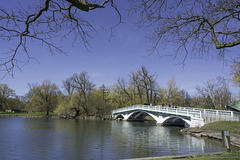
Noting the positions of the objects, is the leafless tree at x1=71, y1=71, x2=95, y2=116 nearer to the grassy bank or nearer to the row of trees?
the row of trees

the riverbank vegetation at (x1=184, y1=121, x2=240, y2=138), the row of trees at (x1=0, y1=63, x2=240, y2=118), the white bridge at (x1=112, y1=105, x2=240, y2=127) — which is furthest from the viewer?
the row of trees at (x1=0, y1=63, x2=240, y2=118)

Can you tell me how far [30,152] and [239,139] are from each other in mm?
12890

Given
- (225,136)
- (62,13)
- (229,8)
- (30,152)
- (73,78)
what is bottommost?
(30,152)

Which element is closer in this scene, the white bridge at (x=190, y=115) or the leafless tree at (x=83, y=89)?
the white bridge at (x=190, y=115)

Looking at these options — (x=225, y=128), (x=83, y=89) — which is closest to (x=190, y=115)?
(x=225, y=128)

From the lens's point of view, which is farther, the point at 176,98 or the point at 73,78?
the point at 73,78

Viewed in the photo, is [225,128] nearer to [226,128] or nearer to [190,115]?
[226,128]

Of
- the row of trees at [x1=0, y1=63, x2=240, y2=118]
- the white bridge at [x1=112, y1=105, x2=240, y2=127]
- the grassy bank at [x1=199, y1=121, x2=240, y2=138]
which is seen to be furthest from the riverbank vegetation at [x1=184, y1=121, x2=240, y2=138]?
the row of trees at [x1=0, y1=63, x2=240, y2=118]

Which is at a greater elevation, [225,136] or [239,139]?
[225,136]

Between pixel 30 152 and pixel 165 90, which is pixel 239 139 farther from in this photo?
pixel 165 90

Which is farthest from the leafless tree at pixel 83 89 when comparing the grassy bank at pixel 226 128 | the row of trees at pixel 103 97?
the grassy bank at pixel 226 128

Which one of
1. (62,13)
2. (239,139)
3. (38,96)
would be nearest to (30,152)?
(62,13)

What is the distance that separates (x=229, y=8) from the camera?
5.12 meters

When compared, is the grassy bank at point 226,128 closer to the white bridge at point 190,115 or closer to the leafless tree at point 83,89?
the white bridge at point 190,115
